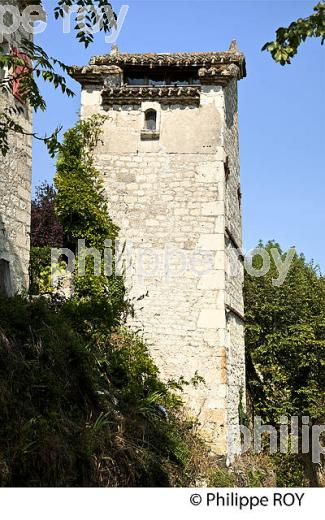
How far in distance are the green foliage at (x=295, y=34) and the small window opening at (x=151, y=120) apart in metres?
10.0

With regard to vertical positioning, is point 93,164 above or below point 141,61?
below

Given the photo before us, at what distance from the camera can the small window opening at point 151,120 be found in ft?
50.1

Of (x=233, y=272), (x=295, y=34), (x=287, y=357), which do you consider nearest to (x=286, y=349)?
(x=287, y=357)

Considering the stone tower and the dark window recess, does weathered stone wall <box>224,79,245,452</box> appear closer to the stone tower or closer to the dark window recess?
the stone tower

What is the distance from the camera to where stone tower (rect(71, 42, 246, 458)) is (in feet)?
46.6

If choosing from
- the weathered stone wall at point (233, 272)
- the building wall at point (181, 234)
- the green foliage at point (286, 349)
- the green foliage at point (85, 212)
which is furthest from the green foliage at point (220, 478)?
the green foliage at point (286, 349)

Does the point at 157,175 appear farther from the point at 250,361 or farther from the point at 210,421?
the point at 250,361

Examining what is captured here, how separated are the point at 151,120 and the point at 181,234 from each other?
2642 mm

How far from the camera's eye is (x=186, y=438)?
1336 cm

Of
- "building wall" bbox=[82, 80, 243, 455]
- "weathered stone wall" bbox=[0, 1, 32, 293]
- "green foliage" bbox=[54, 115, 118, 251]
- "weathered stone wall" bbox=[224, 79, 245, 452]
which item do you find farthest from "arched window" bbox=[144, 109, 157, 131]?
"weathered stone wall" bbox=[0, 1, 32, 293]

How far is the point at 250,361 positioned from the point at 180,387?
7583mm

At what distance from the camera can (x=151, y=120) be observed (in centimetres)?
1530

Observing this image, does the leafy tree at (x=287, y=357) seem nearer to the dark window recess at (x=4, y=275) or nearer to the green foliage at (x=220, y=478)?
the green foliage at (x=220, y=478)
